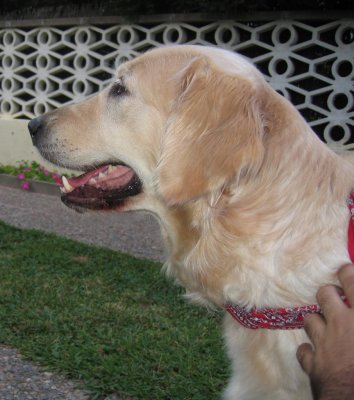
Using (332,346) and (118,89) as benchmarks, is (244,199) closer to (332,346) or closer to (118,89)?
(332,346)

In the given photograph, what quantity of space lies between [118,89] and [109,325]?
199cm

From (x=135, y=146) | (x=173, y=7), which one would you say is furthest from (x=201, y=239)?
(x=173, y=7)

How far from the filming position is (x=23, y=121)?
378 inches

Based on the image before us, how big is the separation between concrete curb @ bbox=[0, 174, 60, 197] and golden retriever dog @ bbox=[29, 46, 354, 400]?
639cm

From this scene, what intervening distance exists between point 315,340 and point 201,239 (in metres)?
0.59

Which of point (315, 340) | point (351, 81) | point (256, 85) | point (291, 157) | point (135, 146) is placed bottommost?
point (351, 81)

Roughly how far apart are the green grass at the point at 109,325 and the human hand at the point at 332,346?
149 cm

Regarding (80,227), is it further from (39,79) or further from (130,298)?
(39,79)

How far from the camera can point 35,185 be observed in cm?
887

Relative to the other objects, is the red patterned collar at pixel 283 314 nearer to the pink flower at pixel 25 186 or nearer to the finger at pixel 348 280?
the finger at pixel 348 280

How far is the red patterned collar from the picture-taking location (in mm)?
2029

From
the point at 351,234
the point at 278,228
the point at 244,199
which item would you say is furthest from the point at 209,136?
the point at 351,234

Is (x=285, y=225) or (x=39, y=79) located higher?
(x=285, y=225)

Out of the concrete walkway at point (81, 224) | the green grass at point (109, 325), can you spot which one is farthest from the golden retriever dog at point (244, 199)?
the concrete walkway at point (81, 224)
